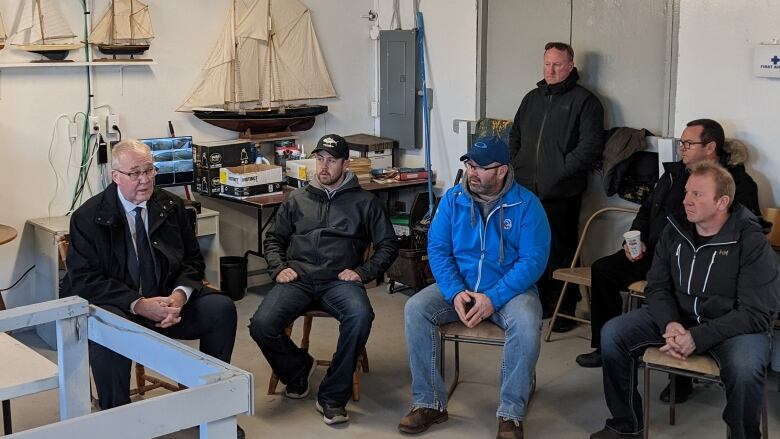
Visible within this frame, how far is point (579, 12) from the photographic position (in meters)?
5.64

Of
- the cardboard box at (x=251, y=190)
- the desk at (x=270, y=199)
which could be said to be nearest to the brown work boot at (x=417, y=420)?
the desk at (x=270, y=199)

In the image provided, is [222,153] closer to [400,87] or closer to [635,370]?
[400,87]

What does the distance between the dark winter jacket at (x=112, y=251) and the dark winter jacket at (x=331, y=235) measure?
53cm

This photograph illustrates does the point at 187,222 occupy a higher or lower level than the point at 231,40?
lower

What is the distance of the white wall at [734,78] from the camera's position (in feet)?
15.9

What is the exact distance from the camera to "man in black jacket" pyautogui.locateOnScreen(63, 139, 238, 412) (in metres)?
3.88

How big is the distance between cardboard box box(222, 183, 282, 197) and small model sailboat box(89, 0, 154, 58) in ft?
3.12

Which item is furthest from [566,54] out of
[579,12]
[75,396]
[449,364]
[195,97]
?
[75,396]

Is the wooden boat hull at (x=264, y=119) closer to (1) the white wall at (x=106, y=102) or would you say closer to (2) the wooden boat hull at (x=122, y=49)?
(1) the white wall at (x=106, y=102)

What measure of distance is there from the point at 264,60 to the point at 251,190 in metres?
0.97

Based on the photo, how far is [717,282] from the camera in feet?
12.2

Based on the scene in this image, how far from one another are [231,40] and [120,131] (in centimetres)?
90

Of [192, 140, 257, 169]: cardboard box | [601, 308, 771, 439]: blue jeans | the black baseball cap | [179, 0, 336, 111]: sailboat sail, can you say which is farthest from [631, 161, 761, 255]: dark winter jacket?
[179, 0, 336, 111]: sailboat sail

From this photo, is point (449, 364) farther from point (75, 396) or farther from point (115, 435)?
point (115, 435)
